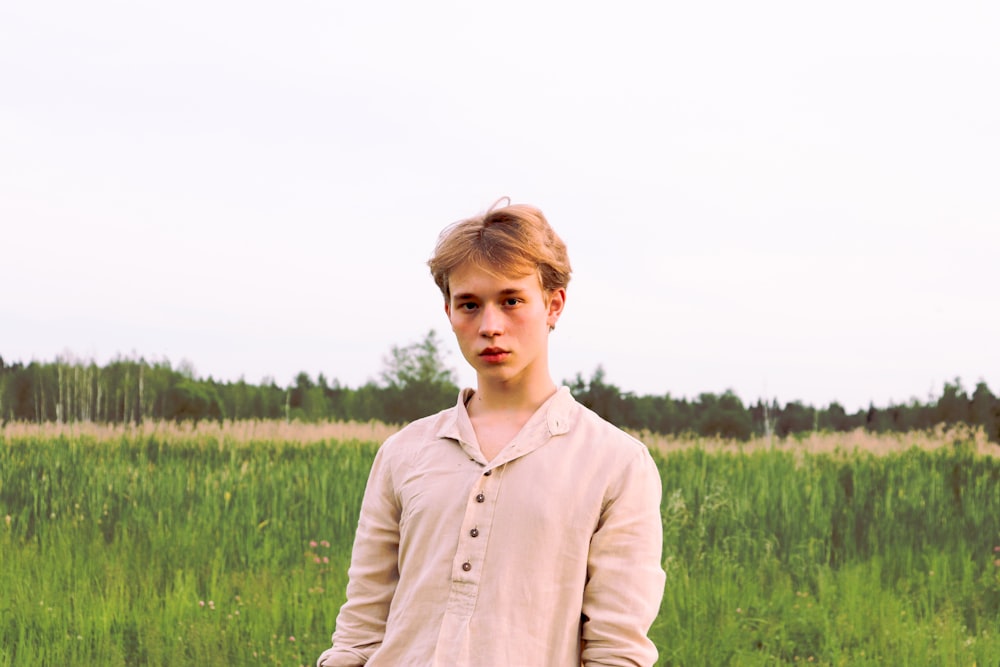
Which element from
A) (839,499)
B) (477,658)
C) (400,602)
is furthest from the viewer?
(839,499)

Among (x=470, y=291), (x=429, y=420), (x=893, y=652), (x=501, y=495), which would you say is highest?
(x=470, y=291)

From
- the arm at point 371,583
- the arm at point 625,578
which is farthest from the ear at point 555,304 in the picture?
the arm at point 371,583

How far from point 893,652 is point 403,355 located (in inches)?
904

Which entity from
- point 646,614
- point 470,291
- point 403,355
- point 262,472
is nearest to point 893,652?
point 646,614

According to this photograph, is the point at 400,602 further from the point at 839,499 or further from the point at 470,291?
the point at 839,499

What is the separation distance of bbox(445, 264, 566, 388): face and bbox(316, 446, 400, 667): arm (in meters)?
0.39

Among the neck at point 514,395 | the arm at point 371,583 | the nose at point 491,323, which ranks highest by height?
the nose at point 491,323

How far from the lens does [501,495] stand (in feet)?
7.21

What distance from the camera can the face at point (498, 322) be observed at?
2.21m

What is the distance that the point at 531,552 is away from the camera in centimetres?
216

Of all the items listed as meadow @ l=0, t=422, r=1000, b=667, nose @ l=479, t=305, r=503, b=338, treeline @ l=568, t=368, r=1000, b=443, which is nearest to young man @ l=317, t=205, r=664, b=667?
nose @ l=479, t=305, r=503, b=338

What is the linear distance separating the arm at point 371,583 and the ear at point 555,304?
0.54m

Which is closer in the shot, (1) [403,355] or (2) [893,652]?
(2) [893,652]

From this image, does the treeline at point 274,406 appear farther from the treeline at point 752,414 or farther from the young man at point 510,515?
the young man at point 510,515
